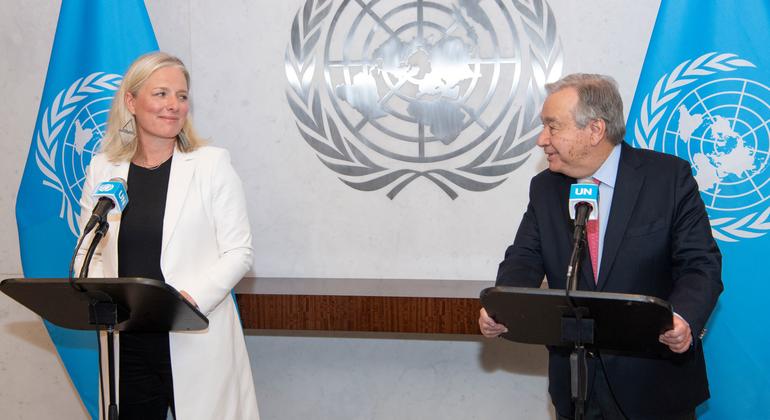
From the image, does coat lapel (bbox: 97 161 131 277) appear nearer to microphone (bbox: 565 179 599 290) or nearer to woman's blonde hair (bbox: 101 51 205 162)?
woman's blonde hair (bbox: 101 51 205 162)

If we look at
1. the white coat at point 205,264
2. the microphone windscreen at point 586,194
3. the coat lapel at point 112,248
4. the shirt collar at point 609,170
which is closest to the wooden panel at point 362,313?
the white coat at point 205,264

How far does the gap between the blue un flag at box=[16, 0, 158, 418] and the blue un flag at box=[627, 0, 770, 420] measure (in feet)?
7.66

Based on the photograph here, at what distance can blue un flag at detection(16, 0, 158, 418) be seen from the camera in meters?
3.54

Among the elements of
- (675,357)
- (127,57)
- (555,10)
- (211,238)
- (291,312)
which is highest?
(555,10)

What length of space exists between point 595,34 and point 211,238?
211 centimetres

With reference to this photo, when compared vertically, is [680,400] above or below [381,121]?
below

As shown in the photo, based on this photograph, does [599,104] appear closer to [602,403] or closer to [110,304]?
[602,403]

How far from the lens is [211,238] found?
2.64 m

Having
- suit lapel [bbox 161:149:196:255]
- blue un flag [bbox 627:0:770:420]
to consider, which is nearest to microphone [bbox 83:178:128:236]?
suit lapel [bbox 161:149:196:255]

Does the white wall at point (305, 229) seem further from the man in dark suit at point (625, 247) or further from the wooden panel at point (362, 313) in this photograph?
the man in dark suit at point (625, 247)

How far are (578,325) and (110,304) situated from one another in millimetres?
1222

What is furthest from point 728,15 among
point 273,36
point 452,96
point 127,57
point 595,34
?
point 127,57

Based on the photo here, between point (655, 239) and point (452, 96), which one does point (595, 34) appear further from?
point (655, 239)

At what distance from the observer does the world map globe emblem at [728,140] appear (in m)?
3.12
